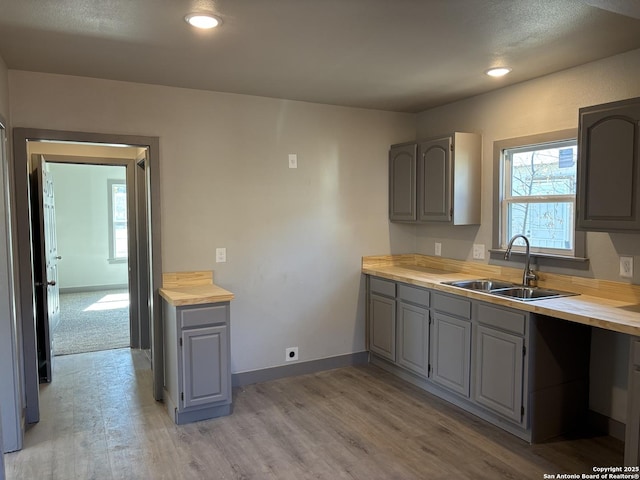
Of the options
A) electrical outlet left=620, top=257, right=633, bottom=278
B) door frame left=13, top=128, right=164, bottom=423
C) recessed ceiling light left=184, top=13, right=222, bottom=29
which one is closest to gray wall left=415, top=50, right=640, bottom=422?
electrical outlet left=620, top=257, right=633, bottom=278

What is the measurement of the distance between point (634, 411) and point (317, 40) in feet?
8.18

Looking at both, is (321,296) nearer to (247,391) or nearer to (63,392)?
(247,391)

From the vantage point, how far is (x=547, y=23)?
2.39 m

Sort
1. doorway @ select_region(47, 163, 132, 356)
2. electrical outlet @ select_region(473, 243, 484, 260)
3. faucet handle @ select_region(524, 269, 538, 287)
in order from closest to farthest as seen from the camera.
Result: faucet handle @ select_region(524, 269, 538, 287) < electrical outlet @ select_region(473, 243, 484, 260) < doorway @ select_region(47, 163, 132, 356)

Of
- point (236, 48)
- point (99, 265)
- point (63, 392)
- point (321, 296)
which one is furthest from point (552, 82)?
point (99, 265)

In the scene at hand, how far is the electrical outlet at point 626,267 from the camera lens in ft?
9.57

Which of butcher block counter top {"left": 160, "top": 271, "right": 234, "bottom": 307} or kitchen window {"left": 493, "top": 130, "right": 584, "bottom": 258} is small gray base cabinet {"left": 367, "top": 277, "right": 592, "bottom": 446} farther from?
butcher block counter top {"left": 160, "top": 271, "right": 234, "bottom": 307}

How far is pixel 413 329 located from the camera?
3.88 m

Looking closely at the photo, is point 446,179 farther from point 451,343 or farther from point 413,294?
point 451,343

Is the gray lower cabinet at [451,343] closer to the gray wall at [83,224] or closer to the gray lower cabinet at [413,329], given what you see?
the gray lower cabinet at [413,329]

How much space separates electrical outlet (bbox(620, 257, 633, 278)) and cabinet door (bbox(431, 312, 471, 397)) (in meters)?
1.00

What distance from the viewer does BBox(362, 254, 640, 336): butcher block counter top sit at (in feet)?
8.32

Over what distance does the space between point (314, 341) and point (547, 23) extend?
305 cm

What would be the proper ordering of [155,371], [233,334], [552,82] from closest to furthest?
[552,82] < [155,371] < [233,334]
